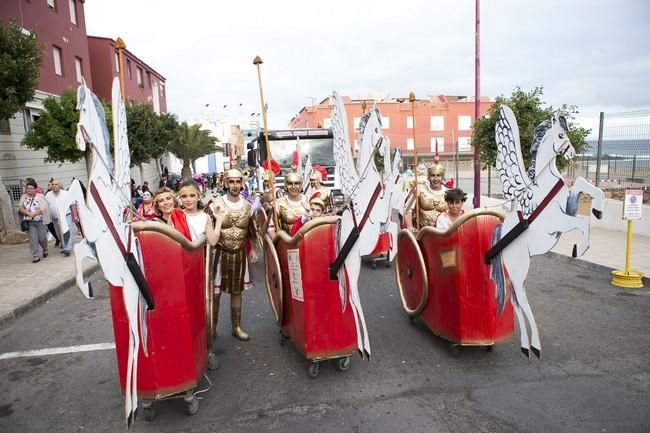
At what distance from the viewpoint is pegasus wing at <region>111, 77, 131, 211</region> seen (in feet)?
8.99

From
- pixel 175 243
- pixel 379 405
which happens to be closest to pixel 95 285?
pixel 175 243

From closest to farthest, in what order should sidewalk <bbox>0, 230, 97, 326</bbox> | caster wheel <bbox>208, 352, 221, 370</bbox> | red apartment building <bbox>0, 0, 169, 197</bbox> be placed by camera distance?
1. caster wheel <bbox>208, 352, 221, 370</bbox>
2. sidewalk <bbox>0, 230, 97, 326</bbox>
3. red apartment building <bbox>0, 0, 169, 197</bbox>

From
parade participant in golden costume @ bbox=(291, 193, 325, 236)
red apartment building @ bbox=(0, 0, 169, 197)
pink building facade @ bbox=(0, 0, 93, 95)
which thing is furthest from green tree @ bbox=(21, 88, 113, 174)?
parade participant in golden costume @ bbox=(291, 193, 325, 236)

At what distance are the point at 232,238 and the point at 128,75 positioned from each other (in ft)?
94.1

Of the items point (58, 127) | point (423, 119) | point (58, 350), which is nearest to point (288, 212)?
point (58, 350)

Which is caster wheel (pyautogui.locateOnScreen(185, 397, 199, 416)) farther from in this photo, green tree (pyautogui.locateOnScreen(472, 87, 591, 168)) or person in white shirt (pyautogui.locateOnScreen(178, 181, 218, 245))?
green tree (pyautogui.locateOnScreen(472, 87, 591, 168))

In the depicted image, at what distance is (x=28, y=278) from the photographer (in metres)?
7.52

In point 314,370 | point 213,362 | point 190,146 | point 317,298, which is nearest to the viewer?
point 317,298

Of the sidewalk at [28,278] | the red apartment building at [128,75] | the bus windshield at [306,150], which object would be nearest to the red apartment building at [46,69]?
the red apartment building at [128,75]

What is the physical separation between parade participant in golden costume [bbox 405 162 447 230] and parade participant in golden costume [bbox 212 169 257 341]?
211 cm

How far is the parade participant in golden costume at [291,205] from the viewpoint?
15.5 feet

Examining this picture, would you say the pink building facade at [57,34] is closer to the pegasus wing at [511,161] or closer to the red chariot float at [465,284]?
the red chariot float at [465,284]

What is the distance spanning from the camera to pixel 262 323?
5270 millimetres

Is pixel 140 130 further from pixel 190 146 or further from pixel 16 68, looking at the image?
pixel 190 146
